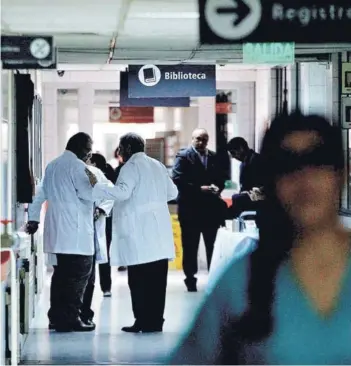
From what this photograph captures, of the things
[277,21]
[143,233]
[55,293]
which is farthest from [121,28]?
[277,21]

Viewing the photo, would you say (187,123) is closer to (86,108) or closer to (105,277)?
(86,108)

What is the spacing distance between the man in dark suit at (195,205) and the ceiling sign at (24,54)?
16.7 ft

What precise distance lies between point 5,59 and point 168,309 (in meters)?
4.41

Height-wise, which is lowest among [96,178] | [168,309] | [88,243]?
[168,309]

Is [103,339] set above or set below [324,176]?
below

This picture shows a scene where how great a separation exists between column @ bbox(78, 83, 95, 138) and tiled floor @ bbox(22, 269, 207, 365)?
3.08 metres

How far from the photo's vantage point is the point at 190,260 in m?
8.79

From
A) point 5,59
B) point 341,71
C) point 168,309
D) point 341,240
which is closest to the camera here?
point 341,240

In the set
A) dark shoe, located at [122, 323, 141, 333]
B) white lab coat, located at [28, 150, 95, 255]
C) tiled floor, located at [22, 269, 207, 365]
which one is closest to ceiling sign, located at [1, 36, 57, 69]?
tiled floor, located at [22, 269, 207, 365]

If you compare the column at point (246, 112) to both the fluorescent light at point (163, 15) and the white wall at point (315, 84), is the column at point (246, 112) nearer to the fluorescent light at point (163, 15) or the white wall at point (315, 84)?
the white wall at point (315, 84)

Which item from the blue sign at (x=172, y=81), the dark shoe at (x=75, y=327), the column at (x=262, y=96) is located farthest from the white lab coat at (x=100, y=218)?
the column at (x=262, y=96)

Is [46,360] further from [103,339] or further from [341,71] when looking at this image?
[341,71]

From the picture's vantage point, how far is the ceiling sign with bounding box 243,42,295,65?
4.68m

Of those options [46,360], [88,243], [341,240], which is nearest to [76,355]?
[46,360]
